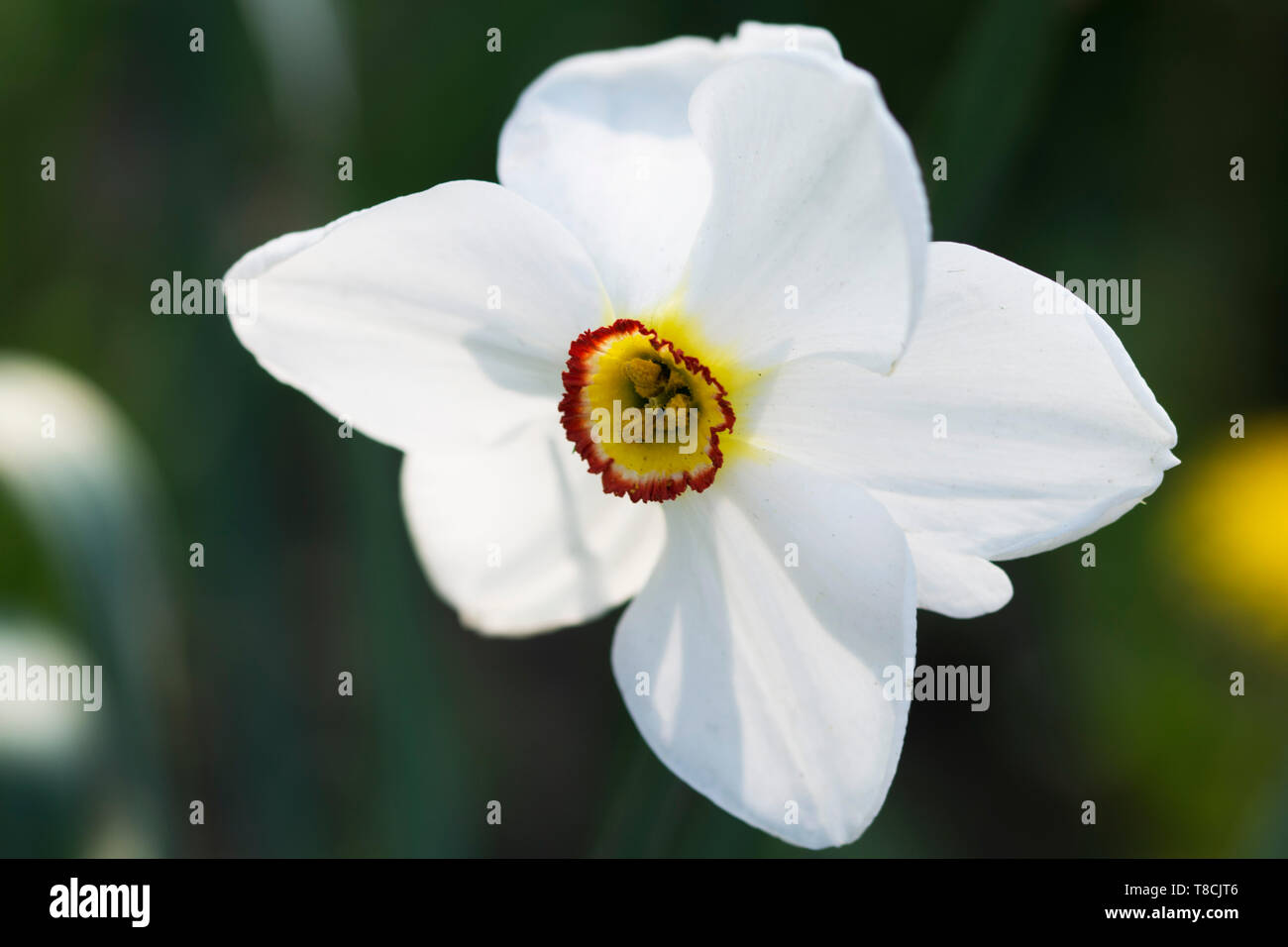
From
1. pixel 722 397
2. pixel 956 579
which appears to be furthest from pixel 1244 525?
pixel 722 397

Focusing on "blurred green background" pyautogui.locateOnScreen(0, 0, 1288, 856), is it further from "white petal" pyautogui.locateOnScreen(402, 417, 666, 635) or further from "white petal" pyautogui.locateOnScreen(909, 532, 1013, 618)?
"white petal" pyautogui.locateOnScreen(909, 532, 1013, 618)

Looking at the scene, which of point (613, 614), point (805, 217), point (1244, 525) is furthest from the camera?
point (1244, 525)

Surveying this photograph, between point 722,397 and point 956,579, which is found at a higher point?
point 722,397

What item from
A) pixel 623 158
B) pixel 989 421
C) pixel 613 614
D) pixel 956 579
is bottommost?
pixel 613 614

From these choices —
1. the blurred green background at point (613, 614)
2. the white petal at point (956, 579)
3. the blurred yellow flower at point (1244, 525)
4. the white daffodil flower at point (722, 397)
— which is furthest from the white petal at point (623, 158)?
the blurred yellow flower at point (1244, 525)

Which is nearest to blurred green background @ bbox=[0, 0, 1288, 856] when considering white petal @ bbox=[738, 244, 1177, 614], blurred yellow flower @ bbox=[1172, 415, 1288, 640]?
blurred yellow flower @ bbox=[1172, 415, 1288, 640]

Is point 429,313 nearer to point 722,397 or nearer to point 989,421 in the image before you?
point 722,397
